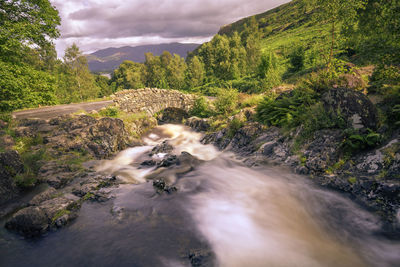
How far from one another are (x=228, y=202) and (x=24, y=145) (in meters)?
13.2

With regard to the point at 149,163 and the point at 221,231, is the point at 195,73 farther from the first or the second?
the point at 221,231

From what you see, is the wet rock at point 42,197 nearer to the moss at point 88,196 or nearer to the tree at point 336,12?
the moss at point 88,196

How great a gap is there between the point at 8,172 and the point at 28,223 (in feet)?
12.4

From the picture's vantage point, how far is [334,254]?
489 centimetres

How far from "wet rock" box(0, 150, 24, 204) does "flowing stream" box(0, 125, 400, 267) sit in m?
2.70

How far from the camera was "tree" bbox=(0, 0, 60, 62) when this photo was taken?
10172 mm

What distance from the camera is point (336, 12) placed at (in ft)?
36.7

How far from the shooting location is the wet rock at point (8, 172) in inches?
314

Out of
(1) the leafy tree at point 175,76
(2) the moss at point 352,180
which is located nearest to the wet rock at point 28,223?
(2) the moss at point 352,180

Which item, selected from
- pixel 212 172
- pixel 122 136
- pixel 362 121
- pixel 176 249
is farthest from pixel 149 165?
pixel 362 121

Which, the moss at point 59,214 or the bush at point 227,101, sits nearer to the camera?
the moss at point 59,214

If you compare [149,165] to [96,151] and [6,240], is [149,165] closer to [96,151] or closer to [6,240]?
[96,151]

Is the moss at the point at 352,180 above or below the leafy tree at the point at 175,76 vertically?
below

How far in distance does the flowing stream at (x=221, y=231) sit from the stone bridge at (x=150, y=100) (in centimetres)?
1623
